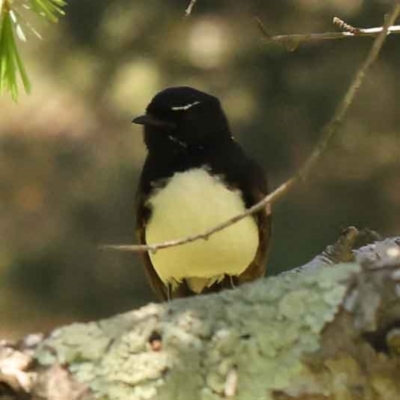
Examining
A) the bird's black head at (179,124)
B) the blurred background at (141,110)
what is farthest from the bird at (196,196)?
the blurred background at (141,110)

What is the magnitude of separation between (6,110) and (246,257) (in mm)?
3105

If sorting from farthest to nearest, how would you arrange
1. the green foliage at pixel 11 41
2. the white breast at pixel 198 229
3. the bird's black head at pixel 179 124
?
the bird's black head at pixel 179 124
the white breast at pixel 198 229
the green foliage at pixel 11 41

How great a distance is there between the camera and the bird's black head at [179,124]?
3.18m

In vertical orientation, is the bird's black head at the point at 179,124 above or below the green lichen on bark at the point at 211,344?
below

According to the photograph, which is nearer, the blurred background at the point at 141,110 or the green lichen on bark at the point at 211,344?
the green lichen on bark at the point at 211,344

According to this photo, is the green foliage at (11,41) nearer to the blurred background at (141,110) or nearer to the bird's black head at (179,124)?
the bird's black head at (179,124)

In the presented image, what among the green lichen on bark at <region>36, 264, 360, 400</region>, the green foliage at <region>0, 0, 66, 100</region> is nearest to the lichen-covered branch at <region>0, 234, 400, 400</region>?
the green lichen on bark at <region>36, 264, 360, 400</region>

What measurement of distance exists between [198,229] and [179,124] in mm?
223

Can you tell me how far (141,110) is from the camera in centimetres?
582

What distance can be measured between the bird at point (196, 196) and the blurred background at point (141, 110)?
100 inches

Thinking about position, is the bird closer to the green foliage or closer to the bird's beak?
the bird's beak

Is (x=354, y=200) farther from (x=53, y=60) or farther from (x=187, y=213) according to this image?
(x=187, y=213)

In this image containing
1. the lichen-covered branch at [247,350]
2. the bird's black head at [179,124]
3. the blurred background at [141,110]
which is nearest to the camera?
the lichen-covered branch at [247,350]

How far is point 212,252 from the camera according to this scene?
10.3ft
